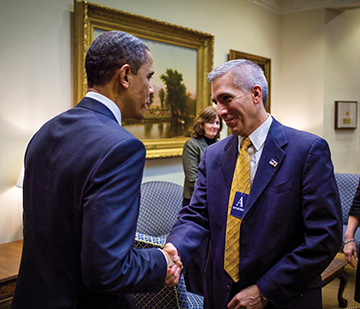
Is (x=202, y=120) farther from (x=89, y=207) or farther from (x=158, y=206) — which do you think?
(x=89, y=207)

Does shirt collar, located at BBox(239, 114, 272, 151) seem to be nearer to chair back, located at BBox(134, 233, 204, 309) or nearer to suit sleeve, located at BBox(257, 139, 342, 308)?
suit sleeve, located at BBox(257, 139, 342, 308)

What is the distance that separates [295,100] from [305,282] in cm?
563

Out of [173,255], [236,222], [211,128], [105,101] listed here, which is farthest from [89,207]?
[211,128]

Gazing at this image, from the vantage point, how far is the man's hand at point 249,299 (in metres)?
1.54

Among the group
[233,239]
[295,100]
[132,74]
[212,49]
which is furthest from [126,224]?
[295,100]

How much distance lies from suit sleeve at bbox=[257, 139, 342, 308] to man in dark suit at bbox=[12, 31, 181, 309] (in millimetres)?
561

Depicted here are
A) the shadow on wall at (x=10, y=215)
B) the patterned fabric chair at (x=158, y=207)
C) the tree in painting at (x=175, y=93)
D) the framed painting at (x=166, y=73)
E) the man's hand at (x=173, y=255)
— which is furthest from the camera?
the tree in painting at (x=175, y=93)

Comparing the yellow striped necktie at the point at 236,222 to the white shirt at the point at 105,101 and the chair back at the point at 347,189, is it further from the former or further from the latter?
the chair back at the point at 347,189

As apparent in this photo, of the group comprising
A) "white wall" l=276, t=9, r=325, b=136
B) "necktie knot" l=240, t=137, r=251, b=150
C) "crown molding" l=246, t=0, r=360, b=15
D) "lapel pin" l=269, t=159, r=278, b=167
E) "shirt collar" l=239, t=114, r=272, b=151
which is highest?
"crown molding" l=246, t=0, r=360, b=15

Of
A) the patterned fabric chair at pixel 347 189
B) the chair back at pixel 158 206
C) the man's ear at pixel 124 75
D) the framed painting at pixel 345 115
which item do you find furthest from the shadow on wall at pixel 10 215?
the framed painting at pixel 345 115

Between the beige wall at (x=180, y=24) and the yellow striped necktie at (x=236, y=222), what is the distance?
233cm

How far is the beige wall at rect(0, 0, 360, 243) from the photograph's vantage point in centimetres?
318

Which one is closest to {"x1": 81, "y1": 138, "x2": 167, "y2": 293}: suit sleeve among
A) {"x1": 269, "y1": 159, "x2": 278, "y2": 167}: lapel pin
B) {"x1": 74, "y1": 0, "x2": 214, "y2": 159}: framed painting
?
{"x1": 269, "y1": 159, "x2": 278, "y2": 167}: lapel pin

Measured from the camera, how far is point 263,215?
5.19 ft
